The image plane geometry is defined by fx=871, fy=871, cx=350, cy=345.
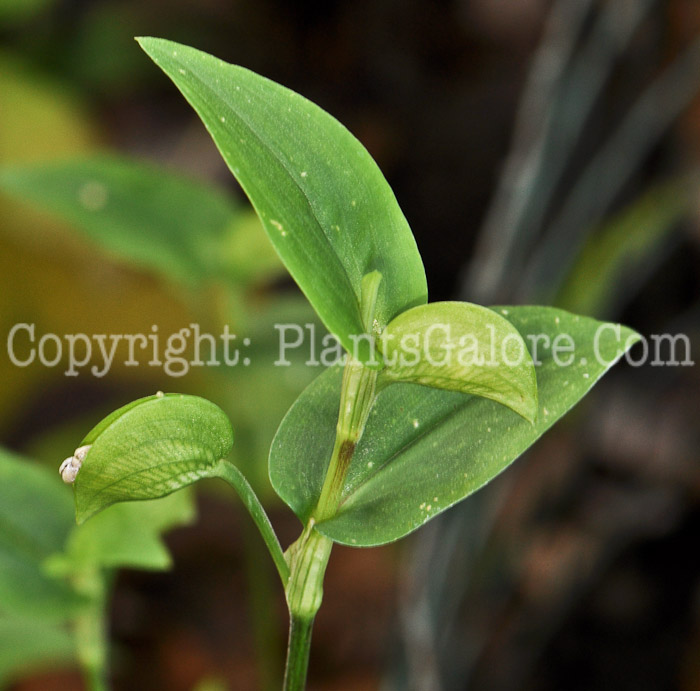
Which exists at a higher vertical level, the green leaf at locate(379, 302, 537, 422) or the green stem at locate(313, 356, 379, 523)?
the green leaf at locate(379, 302, 537, 422)

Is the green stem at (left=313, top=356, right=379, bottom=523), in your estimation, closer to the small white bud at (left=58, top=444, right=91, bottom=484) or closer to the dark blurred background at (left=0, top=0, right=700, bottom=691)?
the small white bud at (left=58, top=444, right=91, bottom=484)

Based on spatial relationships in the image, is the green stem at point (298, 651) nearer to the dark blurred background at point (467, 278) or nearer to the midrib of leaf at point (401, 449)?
the midrib of leaf at point (401, 449)

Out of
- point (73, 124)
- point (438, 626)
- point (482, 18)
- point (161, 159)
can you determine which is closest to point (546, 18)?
point (482, 18)

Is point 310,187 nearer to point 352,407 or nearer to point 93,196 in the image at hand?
Result: point 352,407

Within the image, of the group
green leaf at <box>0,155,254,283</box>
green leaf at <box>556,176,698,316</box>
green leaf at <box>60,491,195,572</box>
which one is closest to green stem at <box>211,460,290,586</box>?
green leaf at <box>60,491,195,572</box>

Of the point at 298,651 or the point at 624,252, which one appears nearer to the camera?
the point at 298,651

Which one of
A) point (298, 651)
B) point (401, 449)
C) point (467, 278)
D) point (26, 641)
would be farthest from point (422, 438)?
point (467, 278)

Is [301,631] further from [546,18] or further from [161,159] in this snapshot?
[546,18]
